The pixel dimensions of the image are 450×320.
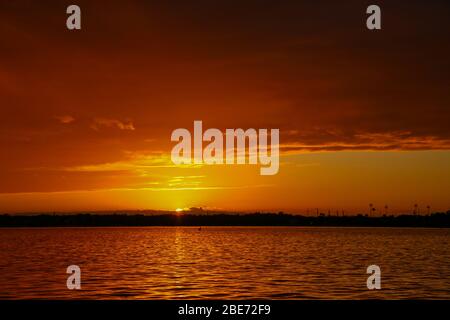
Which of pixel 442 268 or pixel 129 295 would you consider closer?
pixel 129 295

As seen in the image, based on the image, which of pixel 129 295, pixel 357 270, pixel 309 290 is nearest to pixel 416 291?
pixel 309 290

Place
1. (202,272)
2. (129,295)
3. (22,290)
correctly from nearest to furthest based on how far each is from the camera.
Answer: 1. (129,295)
2. (22,290)
3. (202,272)

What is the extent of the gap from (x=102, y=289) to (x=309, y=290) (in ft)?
55.7

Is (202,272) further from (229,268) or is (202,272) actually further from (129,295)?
(129,295)

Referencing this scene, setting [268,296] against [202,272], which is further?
[202,272]

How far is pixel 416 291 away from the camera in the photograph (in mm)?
46406
